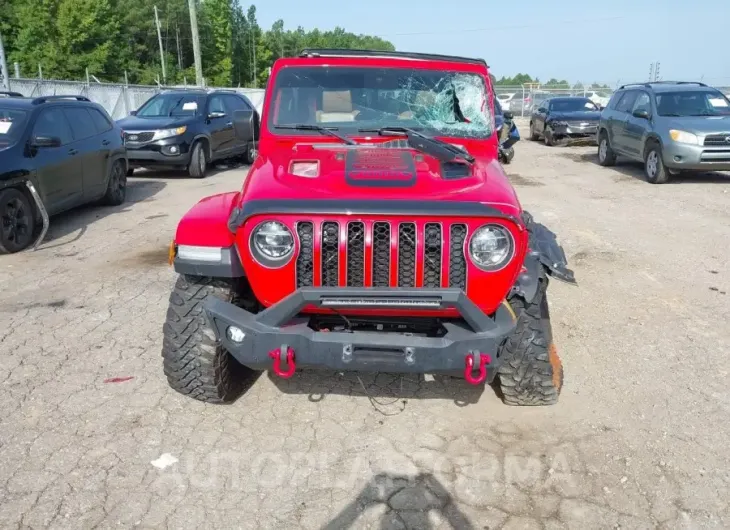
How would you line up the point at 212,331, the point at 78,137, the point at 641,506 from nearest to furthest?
the point at 641,506 < the point at 212,331 < the point at 78,137

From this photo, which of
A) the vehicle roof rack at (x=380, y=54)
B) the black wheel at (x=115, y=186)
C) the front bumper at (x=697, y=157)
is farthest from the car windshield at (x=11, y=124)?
the front bumper at (x=697, y=157)

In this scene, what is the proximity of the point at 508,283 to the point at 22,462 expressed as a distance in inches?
101

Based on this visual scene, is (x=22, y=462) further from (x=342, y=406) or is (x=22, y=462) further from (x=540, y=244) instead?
(x=540, y=244)

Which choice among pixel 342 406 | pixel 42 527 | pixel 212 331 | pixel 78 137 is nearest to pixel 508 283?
pixel 342 406

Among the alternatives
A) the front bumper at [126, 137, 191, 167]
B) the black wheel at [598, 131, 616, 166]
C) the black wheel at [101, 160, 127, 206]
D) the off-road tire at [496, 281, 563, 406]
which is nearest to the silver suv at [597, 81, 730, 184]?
the black wheel at [598, 131, 616, 166]

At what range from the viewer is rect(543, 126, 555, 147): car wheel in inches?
762

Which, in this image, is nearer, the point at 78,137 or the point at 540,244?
the point at 540,244

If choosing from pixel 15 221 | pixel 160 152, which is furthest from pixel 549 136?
pixel 15 221

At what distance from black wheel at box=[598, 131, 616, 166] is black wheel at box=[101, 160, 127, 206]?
1036 centimetres

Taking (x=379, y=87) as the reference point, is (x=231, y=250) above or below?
below

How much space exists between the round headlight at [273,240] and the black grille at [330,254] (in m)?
0.16

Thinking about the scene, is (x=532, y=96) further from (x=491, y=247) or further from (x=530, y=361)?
(x=491, y=247)

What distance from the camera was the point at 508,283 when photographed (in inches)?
122

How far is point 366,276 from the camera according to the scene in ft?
9.98
